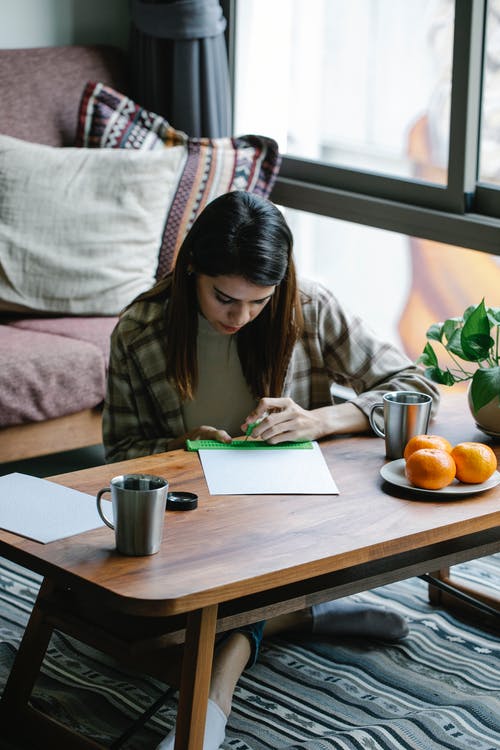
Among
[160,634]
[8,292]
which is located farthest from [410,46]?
[160,634]

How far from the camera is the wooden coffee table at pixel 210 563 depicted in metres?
1.42

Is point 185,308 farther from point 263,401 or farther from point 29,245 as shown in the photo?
point 29,245

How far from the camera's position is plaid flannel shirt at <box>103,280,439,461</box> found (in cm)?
208

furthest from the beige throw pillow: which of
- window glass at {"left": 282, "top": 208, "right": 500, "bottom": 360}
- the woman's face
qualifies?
the woman's face

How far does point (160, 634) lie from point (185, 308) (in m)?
0.71

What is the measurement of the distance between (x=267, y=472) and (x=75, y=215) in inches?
59.7

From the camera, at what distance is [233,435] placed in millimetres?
2182

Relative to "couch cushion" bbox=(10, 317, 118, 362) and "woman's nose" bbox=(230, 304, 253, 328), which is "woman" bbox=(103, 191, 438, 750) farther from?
"couch cushion" bbox=(10, 317, 118, 362)

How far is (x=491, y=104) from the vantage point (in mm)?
3074

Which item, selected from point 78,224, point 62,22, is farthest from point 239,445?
point 62,22

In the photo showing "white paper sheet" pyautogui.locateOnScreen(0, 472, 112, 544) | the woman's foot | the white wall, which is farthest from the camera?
the white wall

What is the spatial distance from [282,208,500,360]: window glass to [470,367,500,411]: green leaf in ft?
4.43

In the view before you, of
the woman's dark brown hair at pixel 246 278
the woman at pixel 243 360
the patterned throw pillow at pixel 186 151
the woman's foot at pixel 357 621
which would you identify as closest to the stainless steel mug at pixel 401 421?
the woman at pixel 243 360

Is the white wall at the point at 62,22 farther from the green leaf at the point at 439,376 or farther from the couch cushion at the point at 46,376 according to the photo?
the green leaf at the point at 439,376
